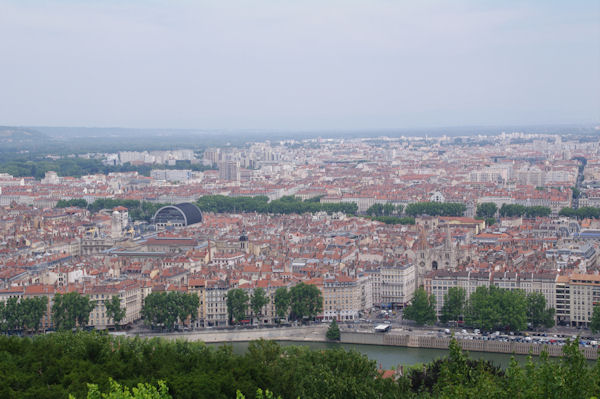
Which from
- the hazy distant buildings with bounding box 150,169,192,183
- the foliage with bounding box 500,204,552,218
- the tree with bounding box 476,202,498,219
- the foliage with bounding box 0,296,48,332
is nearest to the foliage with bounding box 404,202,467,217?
the tree with bounding box 476,202,498,219

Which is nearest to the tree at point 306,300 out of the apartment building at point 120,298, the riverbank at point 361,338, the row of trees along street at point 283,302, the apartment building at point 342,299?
the row of trees along street at point 283,302

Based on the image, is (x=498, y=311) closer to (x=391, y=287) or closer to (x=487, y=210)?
(x=391, y=287)

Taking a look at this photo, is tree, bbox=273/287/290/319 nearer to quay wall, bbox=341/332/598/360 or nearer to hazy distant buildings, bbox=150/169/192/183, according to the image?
quay wall, bbox=341/332/598/360

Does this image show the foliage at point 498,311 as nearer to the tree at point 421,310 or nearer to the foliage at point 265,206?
the tree at point 421,310

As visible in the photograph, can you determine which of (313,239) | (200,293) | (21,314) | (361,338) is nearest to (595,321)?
(361,338)

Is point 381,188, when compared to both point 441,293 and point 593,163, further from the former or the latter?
point 441,293

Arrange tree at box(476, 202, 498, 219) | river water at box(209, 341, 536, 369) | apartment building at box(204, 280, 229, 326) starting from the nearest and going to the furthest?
1. river water at box(209, 341, 536, 369)
2. apartment building at box(204, 280, 229, 326)
3. tree at box(476, 202, 498, 219)

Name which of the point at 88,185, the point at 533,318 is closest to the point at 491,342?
the point at 533,318
